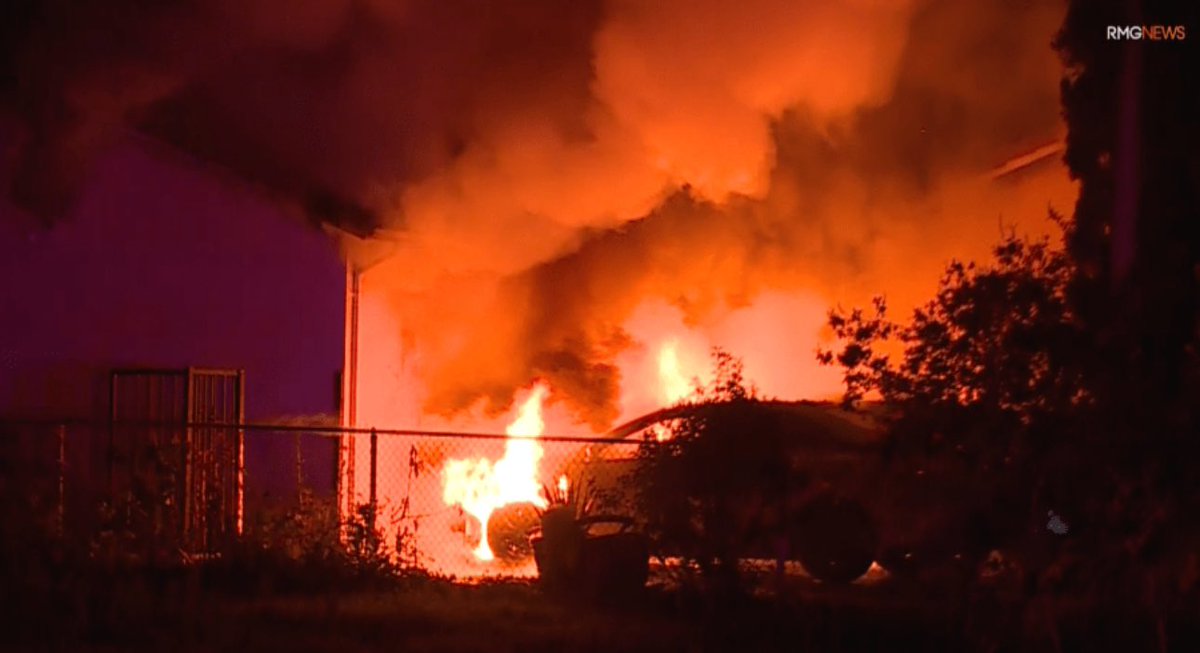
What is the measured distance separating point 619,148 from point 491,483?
4778 mm

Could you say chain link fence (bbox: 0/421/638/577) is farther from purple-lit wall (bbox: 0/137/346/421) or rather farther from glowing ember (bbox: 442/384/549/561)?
purple-lit wall (bbox: 0/137/346/421)

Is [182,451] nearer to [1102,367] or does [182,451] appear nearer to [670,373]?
[1102,367]

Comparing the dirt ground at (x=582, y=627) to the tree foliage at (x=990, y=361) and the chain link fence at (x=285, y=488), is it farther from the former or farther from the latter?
the tree foliage at (x=990, y=361)

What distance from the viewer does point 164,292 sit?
12.4 m

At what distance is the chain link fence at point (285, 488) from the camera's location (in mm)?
9711

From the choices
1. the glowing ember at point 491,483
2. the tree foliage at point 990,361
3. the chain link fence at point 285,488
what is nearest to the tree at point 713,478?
the chain link fence at point 285,488

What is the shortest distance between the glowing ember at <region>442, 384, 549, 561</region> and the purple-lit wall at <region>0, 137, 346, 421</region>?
1.73m

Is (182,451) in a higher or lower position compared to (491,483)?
higher

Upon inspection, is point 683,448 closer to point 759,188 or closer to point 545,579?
point 545,579

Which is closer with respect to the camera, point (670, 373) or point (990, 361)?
point (990, 361)

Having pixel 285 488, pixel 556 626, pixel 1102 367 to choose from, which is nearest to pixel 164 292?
pixel 285 488

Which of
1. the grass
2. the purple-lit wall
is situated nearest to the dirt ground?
the grass

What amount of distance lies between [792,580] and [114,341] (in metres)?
6.12

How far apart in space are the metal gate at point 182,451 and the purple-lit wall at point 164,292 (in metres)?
0.18
